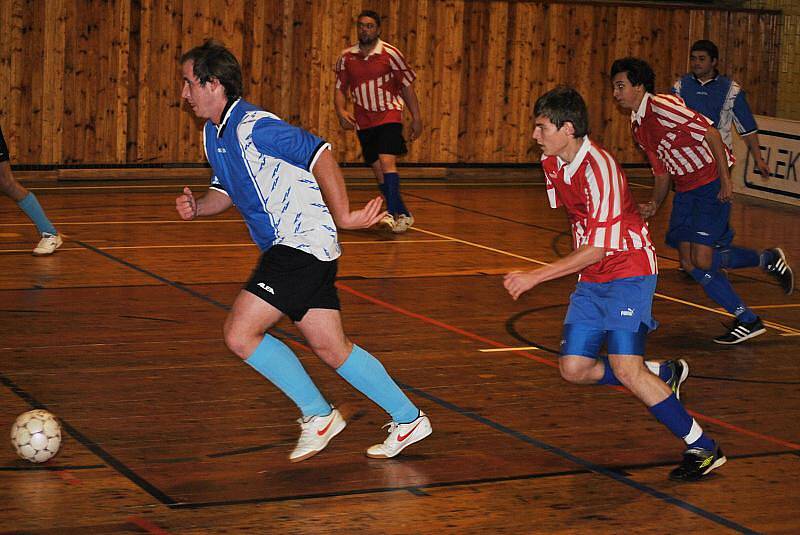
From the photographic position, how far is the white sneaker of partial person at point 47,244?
10781 millimetres

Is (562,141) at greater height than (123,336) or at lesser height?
greater

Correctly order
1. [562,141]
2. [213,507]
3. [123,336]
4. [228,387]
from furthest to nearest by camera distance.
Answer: [123,336] < [228,387] < [562,141] < [213,507]

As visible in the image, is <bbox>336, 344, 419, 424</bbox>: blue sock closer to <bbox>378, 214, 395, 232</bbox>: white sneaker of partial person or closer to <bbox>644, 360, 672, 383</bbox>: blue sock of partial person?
<bbox>644, 360, 672, 383</bbox>: blue sock of partial person

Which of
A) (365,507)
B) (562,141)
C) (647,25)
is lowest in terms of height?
(365,507)

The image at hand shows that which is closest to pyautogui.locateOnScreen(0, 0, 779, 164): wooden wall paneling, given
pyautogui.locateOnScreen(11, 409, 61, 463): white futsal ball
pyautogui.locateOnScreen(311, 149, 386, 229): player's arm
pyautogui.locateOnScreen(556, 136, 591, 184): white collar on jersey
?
pyautogui.locateOnScreen(11, 409, 61, 463): white futsal ball

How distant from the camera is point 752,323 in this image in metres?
8.72

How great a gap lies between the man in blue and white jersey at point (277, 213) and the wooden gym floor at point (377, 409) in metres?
0.56

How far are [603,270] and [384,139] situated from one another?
7515 mm

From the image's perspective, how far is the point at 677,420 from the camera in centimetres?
564

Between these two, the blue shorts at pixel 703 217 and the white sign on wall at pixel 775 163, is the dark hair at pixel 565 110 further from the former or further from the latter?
the white sign on wall at pixel 775 163

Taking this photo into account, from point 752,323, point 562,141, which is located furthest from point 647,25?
point 562,141

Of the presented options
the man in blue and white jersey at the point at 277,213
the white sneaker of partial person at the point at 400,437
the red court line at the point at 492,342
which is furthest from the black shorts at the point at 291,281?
the red court line at the point at 492,342

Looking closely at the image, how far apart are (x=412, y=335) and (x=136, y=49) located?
8.52m

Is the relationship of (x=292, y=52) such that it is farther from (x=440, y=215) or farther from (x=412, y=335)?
(x=412, y=335)
